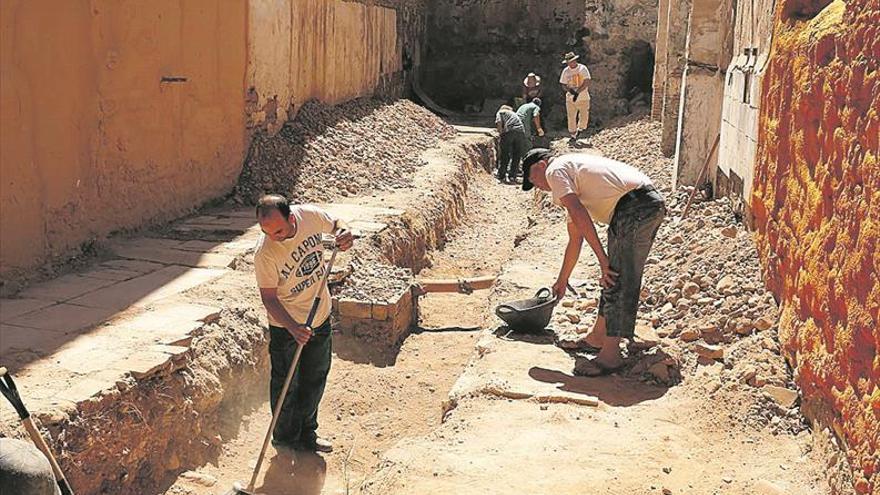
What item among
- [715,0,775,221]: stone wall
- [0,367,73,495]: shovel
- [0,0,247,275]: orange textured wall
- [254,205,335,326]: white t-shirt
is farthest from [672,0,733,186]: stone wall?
[0,367,73,495]: shovel

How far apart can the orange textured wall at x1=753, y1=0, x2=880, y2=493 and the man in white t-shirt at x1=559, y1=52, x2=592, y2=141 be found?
34.3 ft

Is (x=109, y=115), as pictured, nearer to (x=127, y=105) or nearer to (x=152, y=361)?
(x=127, y=105)

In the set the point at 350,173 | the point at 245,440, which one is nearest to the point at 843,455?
the point at 245,440

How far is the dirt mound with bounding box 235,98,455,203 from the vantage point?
1027 centimetres

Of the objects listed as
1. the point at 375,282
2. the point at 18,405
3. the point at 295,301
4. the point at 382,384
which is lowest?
the point at 382,384

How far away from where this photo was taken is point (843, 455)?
3693mm

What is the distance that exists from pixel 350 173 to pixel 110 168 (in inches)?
159

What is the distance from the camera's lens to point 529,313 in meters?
6.12

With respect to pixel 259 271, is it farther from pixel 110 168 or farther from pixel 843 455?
pixel 110 168

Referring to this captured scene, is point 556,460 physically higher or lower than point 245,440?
higher

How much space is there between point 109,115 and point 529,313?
4219mm

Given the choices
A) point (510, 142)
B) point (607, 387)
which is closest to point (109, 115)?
point (607, 387)

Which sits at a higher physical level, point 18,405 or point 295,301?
point 18,405

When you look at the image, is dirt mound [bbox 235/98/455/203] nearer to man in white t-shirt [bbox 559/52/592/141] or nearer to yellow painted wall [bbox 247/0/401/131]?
yellow painted wall [bbox 247/0/401/131]
